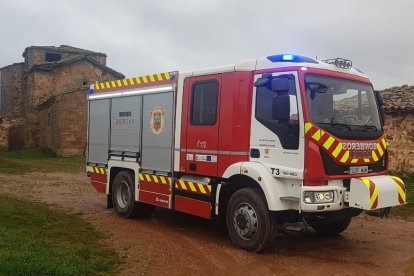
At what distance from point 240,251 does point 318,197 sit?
151cm

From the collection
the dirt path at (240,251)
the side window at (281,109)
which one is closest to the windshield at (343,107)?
the side window at (281,109)

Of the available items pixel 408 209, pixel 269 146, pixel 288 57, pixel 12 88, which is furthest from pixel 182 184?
pixel 12 88

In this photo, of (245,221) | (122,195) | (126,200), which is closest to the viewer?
(245,221)

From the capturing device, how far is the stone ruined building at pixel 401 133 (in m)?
16.3

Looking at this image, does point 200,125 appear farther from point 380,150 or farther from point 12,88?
point 12,88

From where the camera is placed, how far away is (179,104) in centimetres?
843

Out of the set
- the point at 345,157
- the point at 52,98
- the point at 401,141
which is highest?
the point at 52,98

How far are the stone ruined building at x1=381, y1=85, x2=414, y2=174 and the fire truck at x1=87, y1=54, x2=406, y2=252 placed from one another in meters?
9.27

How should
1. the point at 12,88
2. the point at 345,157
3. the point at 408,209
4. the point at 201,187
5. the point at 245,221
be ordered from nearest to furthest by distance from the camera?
the point at 345,157, the point at 245,221, the point at 201,187, the point at 408,209, the point at 12,88

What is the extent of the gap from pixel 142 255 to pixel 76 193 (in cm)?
743

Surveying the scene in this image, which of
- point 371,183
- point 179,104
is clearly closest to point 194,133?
point 179,104

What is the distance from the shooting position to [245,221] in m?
7.04

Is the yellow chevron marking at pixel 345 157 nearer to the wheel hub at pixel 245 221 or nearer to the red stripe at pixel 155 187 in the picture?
the wheel hub at pixel 245 221

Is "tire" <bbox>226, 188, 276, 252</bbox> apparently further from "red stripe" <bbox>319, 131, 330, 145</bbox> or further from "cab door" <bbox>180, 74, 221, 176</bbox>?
"red stripe" <bbox>319, 131, 330, 145</bbox>
